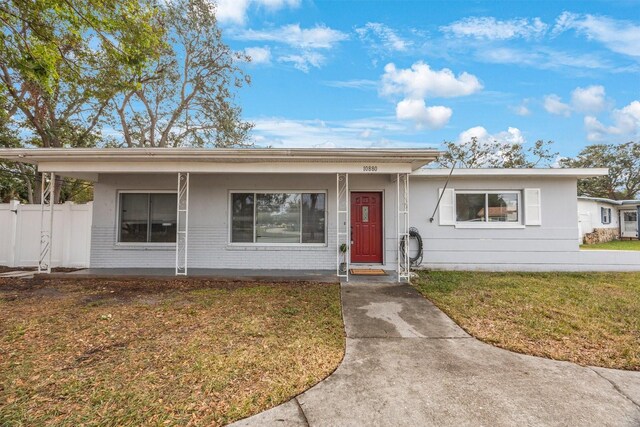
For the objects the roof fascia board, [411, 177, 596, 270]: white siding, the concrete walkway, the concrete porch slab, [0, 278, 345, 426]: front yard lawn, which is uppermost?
the roof fascia board

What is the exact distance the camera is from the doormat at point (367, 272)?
24.4 ft

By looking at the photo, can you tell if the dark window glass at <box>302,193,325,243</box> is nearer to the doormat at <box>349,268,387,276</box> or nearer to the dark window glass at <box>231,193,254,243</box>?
the doormat at <box>349,268,387,276</box>

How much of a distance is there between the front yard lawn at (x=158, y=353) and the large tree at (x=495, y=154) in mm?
22094

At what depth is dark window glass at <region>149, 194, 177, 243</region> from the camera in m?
8.16

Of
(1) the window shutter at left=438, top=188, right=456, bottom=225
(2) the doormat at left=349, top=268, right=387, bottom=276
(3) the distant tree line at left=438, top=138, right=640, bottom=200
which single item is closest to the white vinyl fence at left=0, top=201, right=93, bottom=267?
(2) the doormat at left=349, top=268, right=387, bottom=276

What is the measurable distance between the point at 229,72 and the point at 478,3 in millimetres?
11024

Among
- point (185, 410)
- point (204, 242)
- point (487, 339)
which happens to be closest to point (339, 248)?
point (204, 242)

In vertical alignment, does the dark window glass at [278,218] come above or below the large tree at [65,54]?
below

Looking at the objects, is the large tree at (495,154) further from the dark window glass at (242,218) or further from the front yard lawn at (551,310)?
the dark window glass at (242,218)

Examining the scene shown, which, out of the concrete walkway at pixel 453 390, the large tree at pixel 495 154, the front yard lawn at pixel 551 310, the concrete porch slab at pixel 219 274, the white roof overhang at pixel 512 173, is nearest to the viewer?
the concrete walkway at pixel 453 390

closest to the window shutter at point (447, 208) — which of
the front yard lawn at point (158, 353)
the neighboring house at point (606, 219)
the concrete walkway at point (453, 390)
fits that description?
the front yard lawn at point (158, 353)

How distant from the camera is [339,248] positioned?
308 inches

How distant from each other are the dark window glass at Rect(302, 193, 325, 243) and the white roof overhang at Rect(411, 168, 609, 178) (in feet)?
8.58

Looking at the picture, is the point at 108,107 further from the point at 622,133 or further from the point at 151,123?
the point at 622,133
